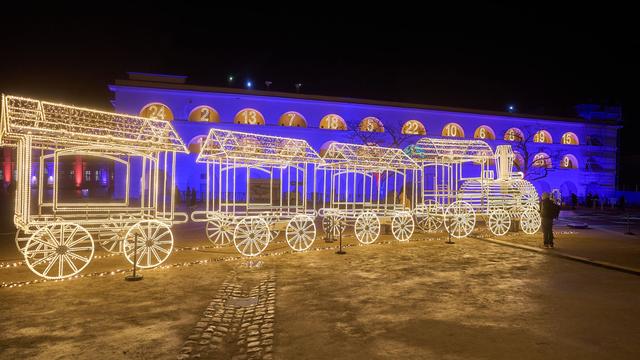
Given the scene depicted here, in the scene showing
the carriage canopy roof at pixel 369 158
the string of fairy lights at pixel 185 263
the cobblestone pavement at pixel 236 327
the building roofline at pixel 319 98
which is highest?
the building roofline at pixel 319 98

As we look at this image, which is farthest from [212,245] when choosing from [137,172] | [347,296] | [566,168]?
[566,168]

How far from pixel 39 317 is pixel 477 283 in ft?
24.6

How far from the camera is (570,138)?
162 feet

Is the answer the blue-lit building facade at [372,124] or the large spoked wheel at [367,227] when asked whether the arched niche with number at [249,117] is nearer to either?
the blue-lit building facade at [372,124]

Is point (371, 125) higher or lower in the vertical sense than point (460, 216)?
higher

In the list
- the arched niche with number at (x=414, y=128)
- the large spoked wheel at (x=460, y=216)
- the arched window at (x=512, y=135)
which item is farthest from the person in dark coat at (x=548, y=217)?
the arched window at (x=512, y=135)

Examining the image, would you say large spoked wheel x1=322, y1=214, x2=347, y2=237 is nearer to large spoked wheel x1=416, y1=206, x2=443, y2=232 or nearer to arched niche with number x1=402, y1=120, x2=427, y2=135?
large spoked wheel x1=416, y1=206, x2=443, y2=232

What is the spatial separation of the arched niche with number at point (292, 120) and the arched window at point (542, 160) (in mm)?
22829

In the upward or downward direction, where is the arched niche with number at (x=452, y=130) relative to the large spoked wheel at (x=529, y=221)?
upward

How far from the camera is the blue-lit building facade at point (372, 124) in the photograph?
35000 millimetres

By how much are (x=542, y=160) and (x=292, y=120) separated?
2581 cm

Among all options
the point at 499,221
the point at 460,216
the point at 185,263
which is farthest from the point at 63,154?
the point at 499,221

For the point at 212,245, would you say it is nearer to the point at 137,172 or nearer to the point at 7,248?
the point at 7,248

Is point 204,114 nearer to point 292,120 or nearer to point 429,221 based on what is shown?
point 292,120
